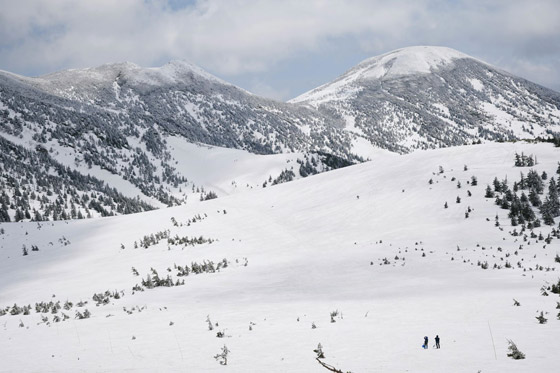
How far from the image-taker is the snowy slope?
10.8m

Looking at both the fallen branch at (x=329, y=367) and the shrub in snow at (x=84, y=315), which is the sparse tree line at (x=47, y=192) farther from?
the fallen branch at (x=329, y=367)

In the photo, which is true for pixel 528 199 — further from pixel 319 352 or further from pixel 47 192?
pixel 47 192

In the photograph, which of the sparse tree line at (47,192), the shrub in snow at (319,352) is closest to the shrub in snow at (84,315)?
the shrub in snow at (319,352)

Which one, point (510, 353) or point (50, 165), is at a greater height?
point (50, 165)

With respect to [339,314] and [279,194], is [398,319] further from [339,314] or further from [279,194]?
[279,194]

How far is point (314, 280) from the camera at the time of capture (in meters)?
22.2

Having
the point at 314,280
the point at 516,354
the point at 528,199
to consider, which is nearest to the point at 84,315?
the point at 314,280

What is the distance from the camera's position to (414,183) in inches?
1535

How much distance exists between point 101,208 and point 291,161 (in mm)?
71211

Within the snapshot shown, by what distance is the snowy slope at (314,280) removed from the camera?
10.8m

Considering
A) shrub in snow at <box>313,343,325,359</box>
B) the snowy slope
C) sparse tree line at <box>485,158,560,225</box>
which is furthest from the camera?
sparse tree line at <box>485,158,560,225</box>

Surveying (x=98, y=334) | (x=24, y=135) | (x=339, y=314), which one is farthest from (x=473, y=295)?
(x=24, y=135)

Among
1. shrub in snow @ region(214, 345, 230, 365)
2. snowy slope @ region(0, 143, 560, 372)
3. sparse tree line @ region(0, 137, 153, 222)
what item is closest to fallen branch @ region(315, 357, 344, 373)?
snowy slope @ region(0, 143, 560, 372)

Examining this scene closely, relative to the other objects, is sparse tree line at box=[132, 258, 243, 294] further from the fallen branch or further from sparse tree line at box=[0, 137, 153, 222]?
sparse tree line at box=[0, 137, 153, 222]
